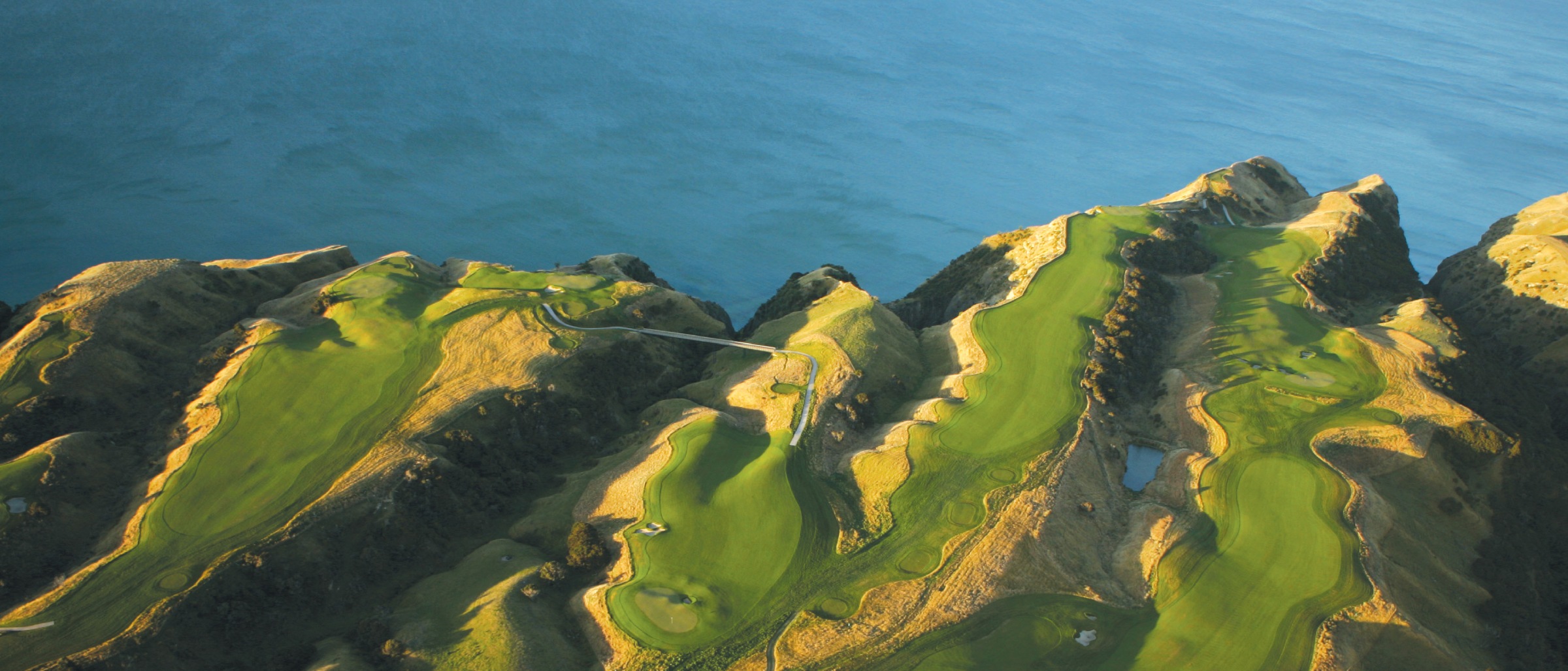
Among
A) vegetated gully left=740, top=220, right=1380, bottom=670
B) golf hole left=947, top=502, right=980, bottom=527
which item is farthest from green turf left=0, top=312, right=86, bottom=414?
golf hole left=947, top=502, right=980, bottom=527

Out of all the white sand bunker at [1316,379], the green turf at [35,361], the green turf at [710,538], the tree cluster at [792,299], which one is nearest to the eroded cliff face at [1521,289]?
the white sand bunker at [1316,379]

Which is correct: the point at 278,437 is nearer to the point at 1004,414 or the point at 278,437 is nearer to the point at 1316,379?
the point at 1004,414

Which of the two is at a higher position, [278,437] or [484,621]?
[278,437]

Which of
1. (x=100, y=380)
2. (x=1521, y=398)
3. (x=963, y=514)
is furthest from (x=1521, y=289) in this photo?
(x=100, y=380)

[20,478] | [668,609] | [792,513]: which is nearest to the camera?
[668,609]

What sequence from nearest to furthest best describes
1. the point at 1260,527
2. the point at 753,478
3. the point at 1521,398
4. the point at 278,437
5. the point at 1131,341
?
the point at 278,437 → the point at 1260,527 → the point at 753,478 → the point at 1131,341 → the point at 1521,398

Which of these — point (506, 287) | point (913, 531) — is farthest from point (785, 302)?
point (913, 531)

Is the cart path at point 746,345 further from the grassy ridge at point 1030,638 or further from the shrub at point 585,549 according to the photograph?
the grassy ridge at point 1030,638

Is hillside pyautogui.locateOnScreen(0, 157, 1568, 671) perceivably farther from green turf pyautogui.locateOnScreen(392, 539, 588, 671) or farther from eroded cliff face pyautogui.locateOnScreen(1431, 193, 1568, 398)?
eroded cliff face pyautogui.locateOnScreen(1431, 193, 1568, 398)
